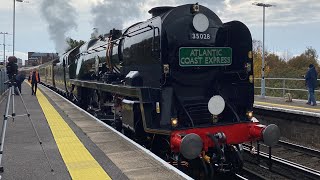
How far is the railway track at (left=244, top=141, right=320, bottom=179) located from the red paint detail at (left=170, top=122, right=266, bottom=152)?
504 millimetres

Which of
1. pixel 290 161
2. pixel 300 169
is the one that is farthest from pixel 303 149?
pixel 300 169

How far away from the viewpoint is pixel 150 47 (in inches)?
289

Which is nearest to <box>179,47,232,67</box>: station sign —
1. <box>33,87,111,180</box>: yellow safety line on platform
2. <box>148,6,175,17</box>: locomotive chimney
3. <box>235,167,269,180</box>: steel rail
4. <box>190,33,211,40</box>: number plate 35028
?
<box>190,33,211,40</box>: number plate 35028

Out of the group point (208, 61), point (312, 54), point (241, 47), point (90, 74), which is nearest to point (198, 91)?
point (208, 61)

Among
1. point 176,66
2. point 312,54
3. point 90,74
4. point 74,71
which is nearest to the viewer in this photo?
point 176,66

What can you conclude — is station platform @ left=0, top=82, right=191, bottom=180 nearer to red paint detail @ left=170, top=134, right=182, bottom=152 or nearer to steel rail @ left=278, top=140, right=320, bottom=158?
red paint detail @ left=170, top=134, right=182, bottom=152

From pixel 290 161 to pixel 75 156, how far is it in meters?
5.63

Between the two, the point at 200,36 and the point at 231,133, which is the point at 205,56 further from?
the point at 231,133

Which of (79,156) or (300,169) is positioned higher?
(79,156)

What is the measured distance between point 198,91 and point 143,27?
6.53 feet

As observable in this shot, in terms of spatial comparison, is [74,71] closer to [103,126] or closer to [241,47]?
[103,126]

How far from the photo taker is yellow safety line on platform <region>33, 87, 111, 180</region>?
5704mm

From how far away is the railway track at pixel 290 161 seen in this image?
783cm

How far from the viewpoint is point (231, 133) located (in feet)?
23.2
